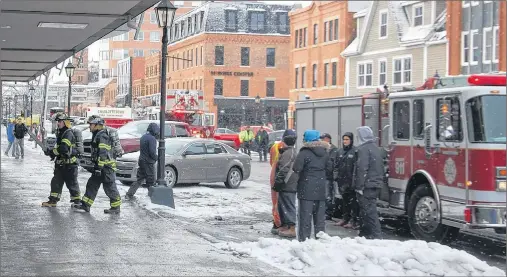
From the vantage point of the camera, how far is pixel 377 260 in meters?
9.84

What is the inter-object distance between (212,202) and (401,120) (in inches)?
250

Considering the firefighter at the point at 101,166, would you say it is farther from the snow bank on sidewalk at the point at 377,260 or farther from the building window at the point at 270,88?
the building window at the point at 270,88

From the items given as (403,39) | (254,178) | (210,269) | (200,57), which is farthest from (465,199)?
(200,57)

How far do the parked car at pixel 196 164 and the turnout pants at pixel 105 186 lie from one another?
647cm

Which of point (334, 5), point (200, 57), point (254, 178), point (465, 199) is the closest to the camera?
point (465, 199)

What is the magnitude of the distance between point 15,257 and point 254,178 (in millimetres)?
18875

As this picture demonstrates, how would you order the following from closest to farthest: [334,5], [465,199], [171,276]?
[171,276]
[465,199]
[334,5]

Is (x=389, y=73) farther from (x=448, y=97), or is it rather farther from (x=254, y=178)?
(x=448, y=97)

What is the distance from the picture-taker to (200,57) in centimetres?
7444

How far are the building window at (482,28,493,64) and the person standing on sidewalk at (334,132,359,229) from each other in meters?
25.1

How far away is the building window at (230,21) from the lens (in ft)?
245

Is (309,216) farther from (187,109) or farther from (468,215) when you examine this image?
(187,109)

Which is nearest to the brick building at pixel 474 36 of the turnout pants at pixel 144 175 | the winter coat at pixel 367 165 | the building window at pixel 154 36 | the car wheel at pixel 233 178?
the car wheel at pixel 233 178

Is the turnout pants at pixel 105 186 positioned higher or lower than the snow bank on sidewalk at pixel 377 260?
higher
